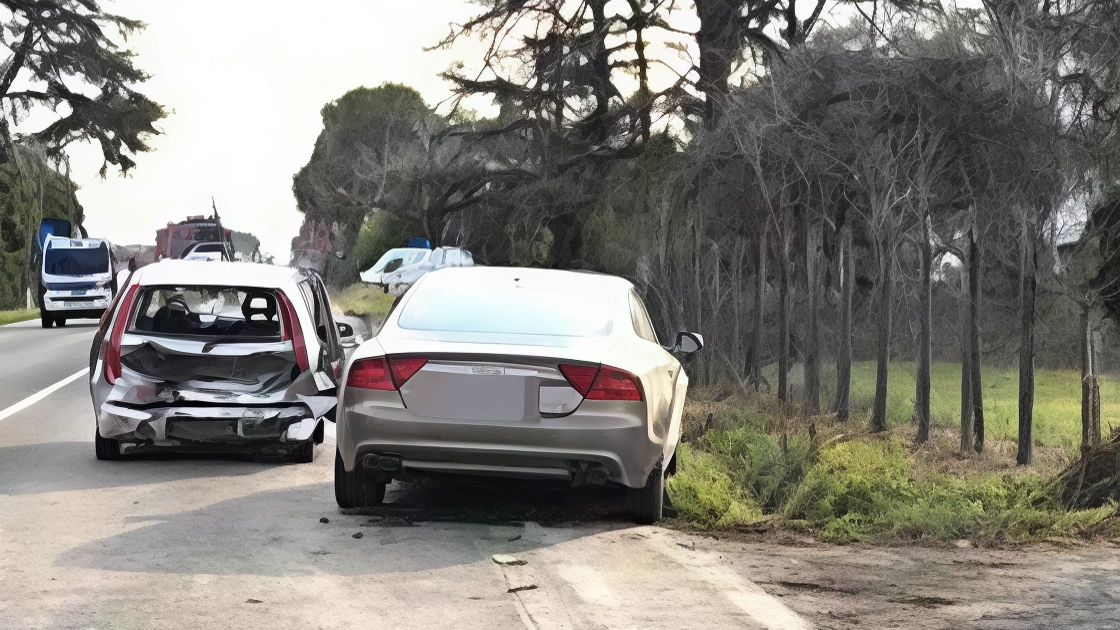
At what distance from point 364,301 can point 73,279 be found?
1335 centimetres

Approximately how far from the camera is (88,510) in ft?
26.5

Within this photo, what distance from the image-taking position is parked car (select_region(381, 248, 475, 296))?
144 ft

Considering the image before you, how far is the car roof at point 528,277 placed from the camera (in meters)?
8.55

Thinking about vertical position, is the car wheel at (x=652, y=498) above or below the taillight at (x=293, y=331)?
below

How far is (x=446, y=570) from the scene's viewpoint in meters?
6.55

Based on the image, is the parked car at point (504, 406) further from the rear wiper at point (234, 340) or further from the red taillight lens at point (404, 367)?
the rear wiper at point (234, 340)

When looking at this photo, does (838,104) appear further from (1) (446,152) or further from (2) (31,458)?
(1) (446,152)

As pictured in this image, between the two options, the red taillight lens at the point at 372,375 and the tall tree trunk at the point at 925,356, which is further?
the tall tree trunk at the point at 925,356

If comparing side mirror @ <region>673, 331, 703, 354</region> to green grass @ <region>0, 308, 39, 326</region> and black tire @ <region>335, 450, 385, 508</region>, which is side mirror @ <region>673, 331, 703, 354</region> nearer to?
black tire @ <region>335, 450, 385, 508</region>

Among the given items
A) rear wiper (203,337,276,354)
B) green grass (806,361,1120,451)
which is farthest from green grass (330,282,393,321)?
rear wiper (203,337,276,354)

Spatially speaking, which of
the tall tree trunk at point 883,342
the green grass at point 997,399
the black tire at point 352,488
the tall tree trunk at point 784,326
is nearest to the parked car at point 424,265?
the green grass at point 997,399

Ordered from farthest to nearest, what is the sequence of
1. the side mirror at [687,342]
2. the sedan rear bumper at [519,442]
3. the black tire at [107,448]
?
the black tire at [107,448] < the side mirror at [687,342] < the sedan rear bumper at [519,442]

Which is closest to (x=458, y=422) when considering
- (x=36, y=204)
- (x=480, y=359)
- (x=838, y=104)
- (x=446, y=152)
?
(x=480, y=359)

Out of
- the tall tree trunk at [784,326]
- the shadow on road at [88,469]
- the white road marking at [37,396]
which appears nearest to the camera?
the shadow on road at [88,469]
